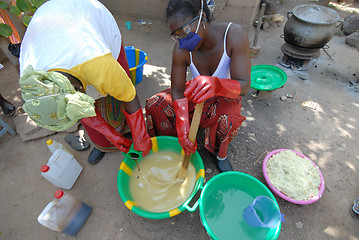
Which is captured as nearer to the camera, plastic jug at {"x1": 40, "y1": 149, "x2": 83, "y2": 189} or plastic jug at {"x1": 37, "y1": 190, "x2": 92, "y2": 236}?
plastic jug at {"x1": 37, "y1": 190, "x2": 92, "y2": 236}

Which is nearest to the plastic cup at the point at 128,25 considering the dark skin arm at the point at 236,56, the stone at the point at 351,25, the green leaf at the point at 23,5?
the green leaf at the point at 23,5

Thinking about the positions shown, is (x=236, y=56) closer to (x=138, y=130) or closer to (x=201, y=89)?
(x=201, y=89)

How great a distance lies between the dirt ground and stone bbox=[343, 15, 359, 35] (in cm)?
114

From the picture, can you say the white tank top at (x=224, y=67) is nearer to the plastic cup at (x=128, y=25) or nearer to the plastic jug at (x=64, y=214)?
the plastic jug at (x=64, y=214)

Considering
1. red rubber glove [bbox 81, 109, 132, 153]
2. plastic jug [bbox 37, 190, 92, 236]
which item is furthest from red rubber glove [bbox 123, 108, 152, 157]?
plastic jug [bbox 37, 190, 92, 236]

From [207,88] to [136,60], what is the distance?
6.52ft

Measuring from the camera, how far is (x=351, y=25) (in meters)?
3.93

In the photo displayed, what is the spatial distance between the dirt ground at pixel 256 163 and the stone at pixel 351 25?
45.1 inches

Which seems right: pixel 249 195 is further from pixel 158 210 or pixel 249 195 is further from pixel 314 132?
pixel 314 132

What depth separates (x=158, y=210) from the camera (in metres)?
1.64

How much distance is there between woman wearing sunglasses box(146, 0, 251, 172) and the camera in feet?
4.33

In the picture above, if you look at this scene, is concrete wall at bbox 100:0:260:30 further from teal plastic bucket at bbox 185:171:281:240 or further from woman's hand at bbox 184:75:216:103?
teal plastic bucket at bbox 185:171:281:240

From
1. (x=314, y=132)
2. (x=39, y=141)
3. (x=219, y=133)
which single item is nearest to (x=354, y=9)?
(x=314, y=132)

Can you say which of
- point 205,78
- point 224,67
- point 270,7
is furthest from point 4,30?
point 270,7
